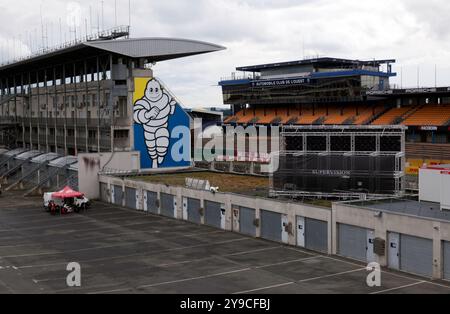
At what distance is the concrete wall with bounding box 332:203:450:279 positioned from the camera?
25562 millimetres

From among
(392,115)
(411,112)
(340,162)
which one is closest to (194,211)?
(340,162)

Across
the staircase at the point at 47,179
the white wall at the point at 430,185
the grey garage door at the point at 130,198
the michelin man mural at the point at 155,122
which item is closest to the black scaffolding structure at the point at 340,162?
the white wall at the point at 430,185

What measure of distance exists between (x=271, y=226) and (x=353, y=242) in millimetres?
6393

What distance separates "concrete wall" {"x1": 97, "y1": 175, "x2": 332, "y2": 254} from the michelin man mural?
1155 cm

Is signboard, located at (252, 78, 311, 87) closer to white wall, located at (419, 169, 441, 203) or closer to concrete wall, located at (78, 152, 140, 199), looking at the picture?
concrete wall, located at (78, 152, 140, 199)

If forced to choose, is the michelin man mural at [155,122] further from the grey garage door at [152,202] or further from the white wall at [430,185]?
the white wall at [430,185]

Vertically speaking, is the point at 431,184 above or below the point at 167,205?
above

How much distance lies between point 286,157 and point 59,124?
154 feet

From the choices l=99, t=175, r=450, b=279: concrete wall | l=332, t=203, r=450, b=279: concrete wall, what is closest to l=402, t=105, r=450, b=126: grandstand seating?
l=99, t=175, r=450, b=279: concrete wall

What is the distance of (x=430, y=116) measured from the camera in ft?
234

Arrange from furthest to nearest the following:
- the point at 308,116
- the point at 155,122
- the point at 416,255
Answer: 1. the point at 308,116
2. the point at 155,122
3. the point at 416,255

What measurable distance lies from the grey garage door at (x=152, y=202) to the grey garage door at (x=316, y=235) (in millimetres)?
16468

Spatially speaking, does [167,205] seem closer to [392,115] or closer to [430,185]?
[430,185]
